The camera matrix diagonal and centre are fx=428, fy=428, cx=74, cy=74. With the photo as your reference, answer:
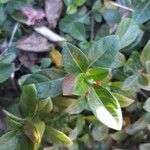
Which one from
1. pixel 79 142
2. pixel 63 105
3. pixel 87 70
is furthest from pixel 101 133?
pixel 87 70

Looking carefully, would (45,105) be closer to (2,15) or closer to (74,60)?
(74,60)

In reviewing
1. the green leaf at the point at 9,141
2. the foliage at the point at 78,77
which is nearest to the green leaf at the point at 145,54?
the foliage at the point at 78,77

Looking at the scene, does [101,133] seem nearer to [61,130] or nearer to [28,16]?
[61,130]

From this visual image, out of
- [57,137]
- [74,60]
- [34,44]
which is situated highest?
[74,60]

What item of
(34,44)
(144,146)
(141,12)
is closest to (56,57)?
(34,44)

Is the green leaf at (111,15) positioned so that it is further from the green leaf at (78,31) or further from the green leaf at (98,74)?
the green leaf at (98,74)

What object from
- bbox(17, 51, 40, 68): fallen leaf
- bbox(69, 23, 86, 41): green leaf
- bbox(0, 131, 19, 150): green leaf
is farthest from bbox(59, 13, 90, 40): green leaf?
bbox(0, 131, 19, 150): green leaf
